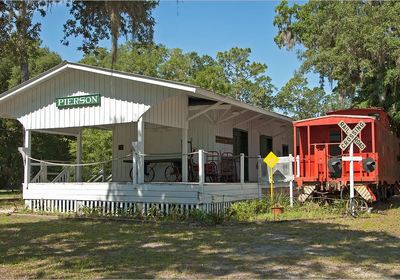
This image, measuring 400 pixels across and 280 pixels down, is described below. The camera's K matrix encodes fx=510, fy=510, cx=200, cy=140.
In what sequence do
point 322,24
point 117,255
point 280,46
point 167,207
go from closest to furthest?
point 117,255 < point 167,207 < point 322,24 < point 280,46

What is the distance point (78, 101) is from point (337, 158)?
318 inches

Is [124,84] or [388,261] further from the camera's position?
[124,84]

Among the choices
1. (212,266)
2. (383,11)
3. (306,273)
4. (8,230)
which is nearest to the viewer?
(306,273)

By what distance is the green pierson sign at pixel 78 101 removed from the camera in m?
15.4

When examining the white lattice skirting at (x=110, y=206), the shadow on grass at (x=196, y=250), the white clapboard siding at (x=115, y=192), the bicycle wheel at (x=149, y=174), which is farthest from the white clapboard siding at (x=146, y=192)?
the bicycle wheel at (x=149, y=174)

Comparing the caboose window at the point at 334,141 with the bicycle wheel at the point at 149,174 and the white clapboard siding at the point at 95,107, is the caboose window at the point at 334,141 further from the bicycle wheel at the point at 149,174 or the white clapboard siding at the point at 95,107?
the bicycle wheel at the point at 149,174

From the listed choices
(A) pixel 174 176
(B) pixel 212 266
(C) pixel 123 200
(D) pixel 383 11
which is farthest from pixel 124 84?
(D) pixel 383 11

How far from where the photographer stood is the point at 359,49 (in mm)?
20219

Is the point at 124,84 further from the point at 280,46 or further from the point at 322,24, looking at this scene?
the point at 280,46

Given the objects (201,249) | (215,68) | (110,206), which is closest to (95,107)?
(110,206)

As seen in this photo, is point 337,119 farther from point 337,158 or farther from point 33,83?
point 33,83

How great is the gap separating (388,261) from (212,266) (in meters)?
2.63

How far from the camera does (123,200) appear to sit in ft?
47.5

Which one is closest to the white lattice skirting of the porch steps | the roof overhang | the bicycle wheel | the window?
the porch steps
